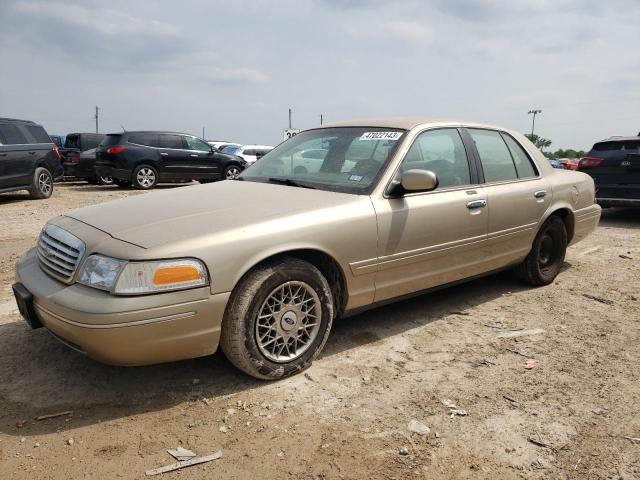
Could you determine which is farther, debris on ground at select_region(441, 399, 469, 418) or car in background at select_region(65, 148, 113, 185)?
car in background at select_region(65, 148, 113, 185)

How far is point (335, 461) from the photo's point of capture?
7.63 feet

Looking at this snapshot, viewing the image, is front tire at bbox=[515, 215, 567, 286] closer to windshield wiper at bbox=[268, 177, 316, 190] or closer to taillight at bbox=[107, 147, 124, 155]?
windshield wiper at bbox=[268, 177, 316, 190]

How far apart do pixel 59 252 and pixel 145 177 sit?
11527 mm

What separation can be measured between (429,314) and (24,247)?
16.7 feet

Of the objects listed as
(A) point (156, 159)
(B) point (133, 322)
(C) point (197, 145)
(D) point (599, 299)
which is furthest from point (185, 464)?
(C) point (197, 145)

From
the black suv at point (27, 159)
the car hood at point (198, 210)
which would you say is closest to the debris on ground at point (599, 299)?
the car hood at point (198, 210)

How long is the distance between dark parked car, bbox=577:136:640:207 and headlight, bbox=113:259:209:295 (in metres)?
8.20

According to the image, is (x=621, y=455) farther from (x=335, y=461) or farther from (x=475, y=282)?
(x=475, y=282)

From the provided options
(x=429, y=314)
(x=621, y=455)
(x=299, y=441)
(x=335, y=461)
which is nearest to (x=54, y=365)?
(x=299, y=441)

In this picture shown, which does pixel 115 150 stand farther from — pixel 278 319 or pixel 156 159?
pixel 278 319

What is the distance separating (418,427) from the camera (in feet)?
8.50

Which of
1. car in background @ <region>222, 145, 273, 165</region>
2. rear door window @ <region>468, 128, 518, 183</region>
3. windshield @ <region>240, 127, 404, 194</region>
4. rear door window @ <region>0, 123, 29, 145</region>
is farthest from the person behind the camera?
car in background @ <region>222, 145, 273, 165</region>

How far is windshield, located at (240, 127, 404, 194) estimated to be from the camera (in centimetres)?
354

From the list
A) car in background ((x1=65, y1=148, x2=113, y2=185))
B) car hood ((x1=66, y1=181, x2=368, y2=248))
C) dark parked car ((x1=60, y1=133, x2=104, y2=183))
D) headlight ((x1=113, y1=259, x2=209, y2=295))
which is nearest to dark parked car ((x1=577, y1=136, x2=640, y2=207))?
car hood ((x1=66, y1=181, x2=368, y2=248))
